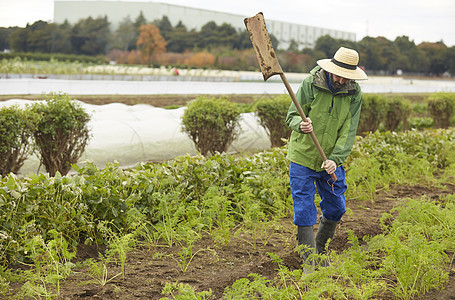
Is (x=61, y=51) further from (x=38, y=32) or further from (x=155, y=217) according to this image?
(x=155, y=217)

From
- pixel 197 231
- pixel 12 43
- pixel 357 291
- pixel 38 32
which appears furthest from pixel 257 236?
pixel 38 32

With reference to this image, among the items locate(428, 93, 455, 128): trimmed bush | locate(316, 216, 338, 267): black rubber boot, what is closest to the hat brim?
locate(316, 216, 338, 267): black rubber boot

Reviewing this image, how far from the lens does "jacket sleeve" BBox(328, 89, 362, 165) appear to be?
3.92 metres

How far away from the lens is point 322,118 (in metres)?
3.97

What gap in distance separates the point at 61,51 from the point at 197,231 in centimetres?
5236

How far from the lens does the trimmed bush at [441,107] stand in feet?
51.8

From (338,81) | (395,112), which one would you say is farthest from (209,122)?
(395,112)

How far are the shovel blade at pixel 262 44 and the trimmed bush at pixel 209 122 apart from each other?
4.58m

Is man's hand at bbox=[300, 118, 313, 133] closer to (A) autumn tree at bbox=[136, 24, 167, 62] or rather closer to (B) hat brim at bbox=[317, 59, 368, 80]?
(B) hat brim at bbox=[317, 59, 368, 80]

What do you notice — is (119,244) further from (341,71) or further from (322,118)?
(341,71)

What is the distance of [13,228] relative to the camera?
12.6ft

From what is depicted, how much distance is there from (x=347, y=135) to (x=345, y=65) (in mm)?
499

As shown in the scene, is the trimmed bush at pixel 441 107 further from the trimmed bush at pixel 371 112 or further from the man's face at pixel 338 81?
the man's face at pixel 338 81

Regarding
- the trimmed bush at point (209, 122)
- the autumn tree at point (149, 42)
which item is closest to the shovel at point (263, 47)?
the trimmed bush at point (209, 122)
